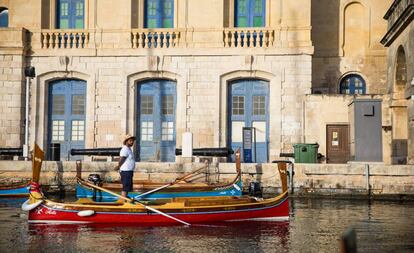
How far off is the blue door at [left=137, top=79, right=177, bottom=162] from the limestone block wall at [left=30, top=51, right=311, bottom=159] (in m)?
0.50

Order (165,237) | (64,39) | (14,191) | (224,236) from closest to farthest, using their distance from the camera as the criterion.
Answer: (165,237)
(224,236)
(14,191)
(64,39)

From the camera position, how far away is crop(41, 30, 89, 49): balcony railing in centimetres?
2583

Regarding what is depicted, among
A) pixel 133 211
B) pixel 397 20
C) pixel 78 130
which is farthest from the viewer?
pixel 78 130

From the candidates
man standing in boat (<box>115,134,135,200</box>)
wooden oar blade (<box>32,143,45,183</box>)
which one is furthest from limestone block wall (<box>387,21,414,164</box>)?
wooden oar blade (<box>32,143,45,183</box>)

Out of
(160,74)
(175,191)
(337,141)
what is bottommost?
(175,191)

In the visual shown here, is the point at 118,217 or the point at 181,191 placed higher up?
the point at 181,191

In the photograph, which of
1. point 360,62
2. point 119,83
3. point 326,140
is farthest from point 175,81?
point 360,62

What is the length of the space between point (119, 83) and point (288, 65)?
7.10 m

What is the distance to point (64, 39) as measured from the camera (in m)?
25.9

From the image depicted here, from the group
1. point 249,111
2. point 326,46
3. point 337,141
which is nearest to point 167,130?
point 249,111

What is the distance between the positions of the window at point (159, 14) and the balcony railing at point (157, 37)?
0.92m

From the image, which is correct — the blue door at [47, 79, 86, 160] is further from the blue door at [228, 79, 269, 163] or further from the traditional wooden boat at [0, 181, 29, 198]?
the traditional wooden boat at [0, 181, 29, 198]

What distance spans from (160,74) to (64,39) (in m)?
4.39

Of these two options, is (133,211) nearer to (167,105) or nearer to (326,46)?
(167,105)
